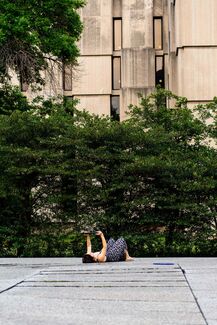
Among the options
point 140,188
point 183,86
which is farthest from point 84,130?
point 183,86

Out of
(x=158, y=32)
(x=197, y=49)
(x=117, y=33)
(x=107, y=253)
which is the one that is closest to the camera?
(x=107, y=253)

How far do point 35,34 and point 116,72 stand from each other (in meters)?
22.2

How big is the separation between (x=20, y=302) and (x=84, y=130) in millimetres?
14119

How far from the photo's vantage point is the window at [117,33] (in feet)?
144

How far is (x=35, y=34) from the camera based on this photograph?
22.4 meters

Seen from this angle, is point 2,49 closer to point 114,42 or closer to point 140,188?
point 140,188

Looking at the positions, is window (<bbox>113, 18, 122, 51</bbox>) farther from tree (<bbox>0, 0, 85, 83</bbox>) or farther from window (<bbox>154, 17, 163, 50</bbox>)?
tree (<bbox>0, 0, 85, 83</bbox>)

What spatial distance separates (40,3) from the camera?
77.8 ft

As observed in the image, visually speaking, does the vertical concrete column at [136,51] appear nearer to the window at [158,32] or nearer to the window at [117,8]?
the window at [117,8]

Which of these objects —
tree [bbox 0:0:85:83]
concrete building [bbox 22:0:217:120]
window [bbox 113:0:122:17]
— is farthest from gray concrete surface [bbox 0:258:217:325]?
window [bbox 113:0:122:17]

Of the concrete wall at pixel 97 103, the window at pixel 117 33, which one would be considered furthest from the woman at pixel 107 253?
the window at pixel 117 33

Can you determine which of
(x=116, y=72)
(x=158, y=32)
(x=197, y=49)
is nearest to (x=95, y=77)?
(x=116, y=72)

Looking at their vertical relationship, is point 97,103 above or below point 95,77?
below

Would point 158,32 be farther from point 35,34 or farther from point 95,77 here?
point 35,34
